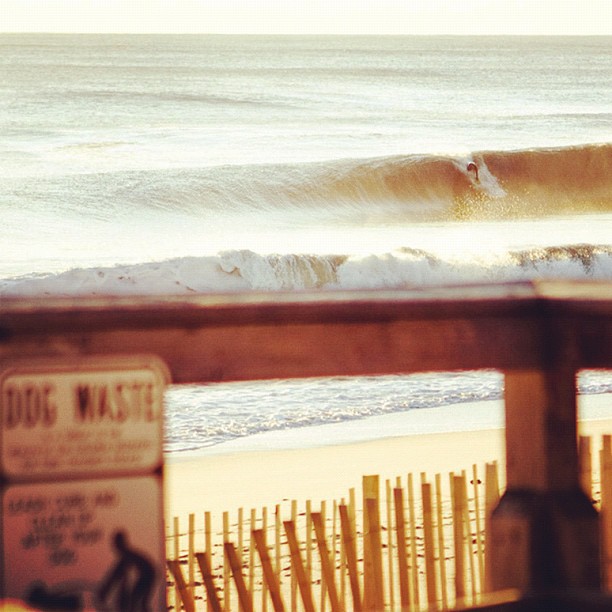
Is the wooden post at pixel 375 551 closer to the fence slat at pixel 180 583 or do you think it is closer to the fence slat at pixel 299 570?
the fence slat at pixel 299 570

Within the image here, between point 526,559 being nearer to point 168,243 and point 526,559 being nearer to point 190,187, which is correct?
point 168,243

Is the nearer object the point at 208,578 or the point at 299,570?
the point at 299,570

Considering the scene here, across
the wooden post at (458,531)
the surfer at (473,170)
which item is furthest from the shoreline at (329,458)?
the surfer at (473,170)

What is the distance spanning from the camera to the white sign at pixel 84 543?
1.50m

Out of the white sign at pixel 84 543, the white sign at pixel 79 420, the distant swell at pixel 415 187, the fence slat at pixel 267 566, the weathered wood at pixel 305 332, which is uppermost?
the distant swell at pixel 415 187

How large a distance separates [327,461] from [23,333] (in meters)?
5.72

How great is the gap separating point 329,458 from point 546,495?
5.45 metres

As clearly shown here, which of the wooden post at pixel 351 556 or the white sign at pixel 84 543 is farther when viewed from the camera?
the wooden post at pixel 351 556

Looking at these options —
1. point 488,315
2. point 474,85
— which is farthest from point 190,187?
point 474,85

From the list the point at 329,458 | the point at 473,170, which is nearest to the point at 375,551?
the point at 329,458

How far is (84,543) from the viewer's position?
152 cm

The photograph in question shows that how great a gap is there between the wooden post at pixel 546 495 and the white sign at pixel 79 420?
0.60 meters

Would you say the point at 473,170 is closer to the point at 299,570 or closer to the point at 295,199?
the point at 295,199

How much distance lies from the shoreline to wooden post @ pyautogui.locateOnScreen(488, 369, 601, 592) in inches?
164
